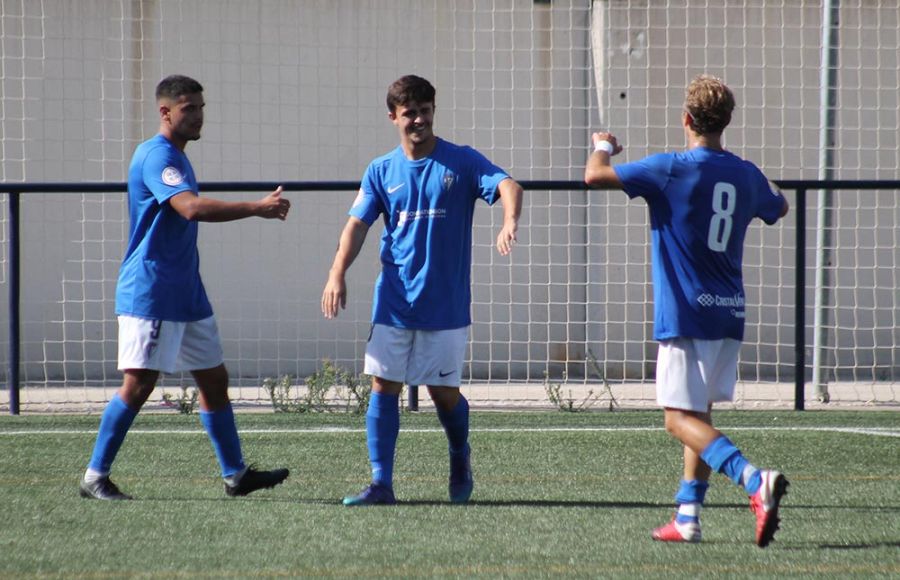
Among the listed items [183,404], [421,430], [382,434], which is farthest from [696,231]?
[183,404]

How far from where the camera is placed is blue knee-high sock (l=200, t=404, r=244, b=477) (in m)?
6.00

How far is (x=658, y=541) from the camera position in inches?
191

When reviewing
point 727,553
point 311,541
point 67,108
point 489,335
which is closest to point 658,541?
point 727,553

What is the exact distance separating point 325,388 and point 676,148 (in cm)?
459

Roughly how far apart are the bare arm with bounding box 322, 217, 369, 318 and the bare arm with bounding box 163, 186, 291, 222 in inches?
11.7

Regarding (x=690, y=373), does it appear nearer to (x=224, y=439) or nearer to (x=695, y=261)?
(x=695, y=261)

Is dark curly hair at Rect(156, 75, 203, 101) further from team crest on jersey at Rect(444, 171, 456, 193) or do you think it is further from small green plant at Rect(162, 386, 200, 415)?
small green plant at Rect(162, 386, 200, 415)

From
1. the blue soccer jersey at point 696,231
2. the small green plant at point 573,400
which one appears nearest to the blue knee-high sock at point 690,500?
the blue soccer jersey at point 696,231

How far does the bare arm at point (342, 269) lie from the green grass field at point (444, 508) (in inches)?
32.4

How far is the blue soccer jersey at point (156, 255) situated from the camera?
5832mm

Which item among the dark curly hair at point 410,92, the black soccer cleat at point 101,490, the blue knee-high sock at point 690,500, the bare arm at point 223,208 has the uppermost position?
the dark curly hair at point 410,92

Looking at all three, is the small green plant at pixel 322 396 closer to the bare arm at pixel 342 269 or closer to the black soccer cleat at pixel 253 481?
the black soccer cleat at pixel 253 481

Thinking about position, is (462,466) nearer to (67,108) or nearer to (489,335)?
(489,335)

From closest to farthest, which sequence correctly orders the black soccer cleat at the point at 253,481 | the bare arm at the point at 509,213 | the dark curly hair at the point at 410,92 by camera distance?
1. the bare arm at the point at 509,213
2. the dark curly hair at the point at 410,92
3. the black soccer cleat at the point at 253,481
